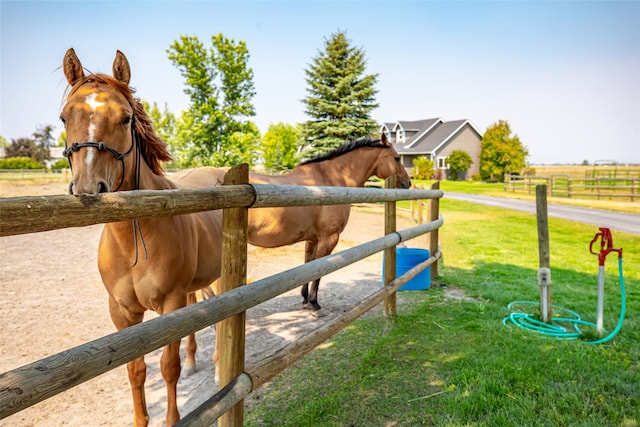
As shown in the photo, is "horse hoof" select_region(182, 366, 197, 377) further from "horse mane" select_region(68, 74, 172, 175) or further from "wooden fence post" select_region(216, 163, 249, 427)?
"horse mane" select_region(68, 74, 172, 175)

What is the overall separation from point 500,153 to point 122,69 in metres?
37.8

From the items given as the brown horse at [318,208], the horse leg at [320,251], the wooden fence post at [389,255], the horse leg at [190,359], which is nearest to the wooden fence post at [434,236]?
the brown horse at [318,208]

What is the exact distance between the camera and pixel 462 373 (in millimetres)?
3135

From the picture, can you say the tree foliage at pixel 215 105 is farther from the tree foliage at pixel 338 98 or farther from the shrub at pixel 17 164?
the shrub at pixel 17 164

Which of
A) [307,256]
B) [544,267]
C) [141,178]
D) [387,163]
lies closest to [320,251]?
[307,256]

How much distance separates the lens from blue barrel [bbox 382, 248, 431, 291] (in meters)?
5.53

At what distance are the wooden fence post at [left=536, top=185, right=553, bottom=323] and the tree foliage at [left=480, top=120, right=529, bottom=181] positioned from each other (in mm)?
33887

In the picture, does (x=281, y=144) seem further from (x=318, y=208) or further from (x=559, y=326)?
(x=559, y=326)

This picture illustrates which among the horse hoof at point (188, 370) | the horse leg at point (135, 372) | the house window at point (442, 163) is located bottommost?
the horse hoof at point (188, 370)

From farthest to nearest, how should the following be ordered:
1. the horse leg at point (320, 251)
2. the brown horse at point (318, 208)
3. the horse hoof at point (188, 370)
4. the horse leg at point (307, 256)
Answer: the horse leg at point (307, 256) < the horse leg at point (320, 251) < the brown horse at point (318, 208) < the horse hoof at point (188, 370)

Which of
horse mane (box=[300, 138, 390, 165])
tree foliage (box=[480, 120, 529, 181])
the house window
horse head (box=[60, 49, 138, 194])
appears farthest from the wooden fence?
horse head (box=[60, 49, 138, 194])

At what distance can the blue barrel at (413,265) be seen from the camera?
5.53 metres

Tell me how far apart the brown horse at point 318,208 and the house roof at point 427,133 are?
36.2m

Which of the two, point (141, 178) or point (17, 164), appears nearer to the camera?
point (141, 178)
